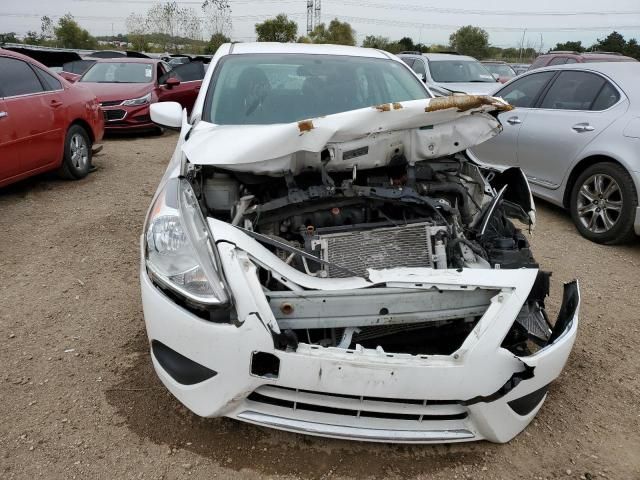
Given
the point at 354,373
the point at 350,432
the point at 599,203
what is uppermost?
the point at 354,373

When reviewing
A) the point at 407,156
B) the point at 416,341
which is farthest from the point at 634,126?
the point at 416,341

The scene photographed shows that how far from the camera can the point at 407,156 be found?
284cm

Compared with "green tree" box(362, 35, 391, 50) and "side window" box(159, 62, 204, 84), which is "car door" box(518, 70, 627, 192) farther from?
"green tree" box(362, 35, 391, 50)

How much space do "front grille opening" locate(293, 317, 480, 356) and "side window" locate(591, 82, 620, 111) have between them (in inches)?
138

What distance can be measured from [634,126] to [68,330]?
4.53 meters

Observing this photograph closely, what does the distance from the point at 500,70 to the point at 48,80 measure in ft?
39.5

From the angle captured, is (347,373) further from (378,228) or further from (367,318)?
(378,228)

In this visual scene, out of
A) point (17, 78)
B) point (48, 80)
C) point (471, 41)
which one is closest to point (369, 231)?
point (17, 78)

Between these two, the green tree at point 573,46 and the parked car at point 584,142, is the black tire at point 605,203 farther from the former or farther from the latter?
the green tree at point 573,46

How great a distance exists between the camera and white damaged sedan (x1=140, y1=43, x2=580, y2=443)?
1.91 m

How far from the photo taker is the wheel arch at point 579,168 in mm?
4586

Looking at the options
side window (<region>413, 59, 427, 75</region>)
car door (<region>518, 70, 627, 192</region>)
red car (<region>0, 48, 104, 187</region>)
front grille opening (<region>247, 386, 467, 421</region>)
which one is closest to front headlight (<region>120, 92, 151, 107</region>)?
red car (<region>0, 48, 104, 187</region>)

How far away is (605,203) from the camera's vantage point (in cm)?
460

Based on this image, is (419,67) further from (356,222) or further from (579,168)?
(356,222)
